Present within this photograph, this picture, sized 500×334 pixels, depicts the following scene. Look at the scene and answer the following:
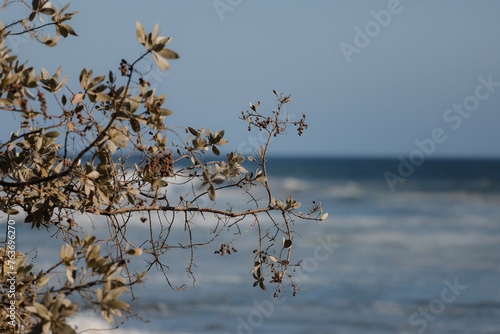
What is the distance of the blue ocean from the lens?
861cm

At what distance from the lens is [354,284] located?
1105cm

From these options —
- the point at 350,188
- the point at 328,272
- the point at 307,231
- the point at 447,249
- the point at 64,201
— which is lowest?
the point at 64,201

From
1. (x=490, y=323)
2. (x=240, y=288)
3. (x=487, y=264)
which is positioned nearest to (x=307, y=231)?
(x=487, y=264)

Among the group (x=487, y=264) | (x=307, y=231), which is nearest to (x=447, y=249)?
(x=487, y=264)

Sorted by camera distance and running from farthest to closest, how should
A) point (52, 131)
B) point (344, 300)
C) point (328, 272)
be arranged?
point (328, 272) < point (344, 300) < point (52, 131)

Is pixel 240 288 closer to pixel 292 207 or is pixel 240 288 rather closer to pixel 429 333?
pixel 429 333

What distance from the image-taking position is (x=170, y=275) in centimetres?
1059

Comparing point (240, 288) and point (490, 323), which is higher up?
point (240, 288)

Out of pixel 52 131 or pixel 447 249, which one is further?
pixel 447 249

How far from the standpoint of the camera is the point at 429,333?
8.43 meters

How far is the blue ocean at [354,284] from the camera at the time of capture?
8.61 meters

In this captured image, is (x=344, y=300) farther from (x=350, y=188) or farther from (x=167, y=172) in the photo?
(x=350, y=188)

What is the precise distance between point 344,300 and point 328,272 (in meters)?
2.07

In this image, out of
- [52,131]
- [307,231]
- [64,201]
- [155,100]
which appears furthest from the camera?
[307,231]
